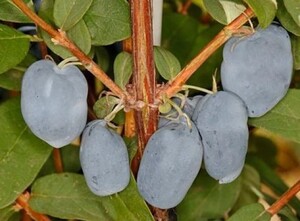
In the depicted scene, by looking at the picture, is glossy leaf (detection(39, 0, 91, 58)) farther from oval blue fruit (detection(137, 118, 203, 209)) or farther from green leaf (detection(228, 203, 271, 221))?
green leaf (detection(228, 203, 271, 221))

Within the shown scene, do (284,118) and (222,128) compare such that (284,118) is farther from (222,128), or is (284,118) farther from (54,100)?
(54,100)

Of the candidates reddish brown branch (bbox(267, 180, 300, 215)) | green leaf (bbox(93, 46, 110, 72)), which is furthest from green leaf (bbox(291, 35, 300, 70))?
green leaf (bbox(93, 46, 110, 72))

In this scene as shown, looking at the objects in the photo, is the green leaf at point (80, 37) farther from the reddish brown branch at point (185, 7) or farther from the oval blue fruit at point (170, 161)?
the reddish brown branch at point (185, 7)

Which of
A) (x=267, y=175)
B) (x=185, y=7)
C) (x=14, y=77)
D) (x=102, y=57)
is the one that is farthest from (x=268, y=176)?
(x=14, y=77)

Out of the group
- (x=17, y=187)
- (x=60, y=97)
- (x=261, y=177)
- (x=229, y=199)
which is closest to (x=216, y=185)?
(x=229, y=199)

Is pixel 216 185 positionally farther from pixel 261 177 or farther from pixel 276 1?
pixel 276 1

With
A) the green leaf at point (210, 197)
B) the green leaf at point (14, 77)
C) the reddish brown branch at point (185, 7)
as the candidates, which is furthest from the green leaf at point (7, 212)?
the reddish brown branch at point (185, 7)
